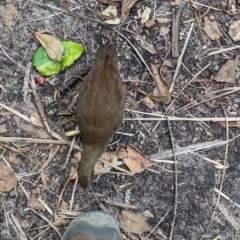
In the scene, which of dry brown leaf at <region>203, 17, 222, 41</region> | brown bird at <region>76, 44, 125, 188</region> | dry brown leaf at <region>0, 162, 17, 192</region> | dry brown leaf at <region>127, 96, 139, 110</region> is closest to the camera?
brown bird at <region>76, 44, 125, 188</region>

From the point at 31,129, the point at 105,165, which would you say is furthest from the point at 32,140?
the point at 105,165

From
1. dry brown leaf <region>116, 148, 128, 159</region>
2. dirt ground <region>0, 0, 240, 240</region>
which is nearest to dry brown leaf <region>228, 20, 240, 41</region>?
dirt ground <region>0, 0, 240, 240</region>

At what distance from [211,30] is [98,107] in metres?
1.25

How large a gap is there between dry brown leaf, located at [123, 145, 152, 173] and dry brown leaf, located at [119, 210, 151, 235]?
1.11 ft

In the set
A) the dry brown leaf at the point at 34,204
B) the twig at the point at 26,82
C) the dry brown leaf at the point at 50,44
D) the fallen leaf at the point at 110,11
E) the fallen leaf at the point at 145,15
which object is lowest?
the dry brown leaf at the point at 34,204

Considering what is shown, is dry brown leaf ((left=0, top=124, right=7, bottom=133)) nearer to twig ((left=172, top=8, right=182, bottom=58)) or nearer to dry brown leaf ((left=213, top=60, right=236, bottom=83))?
twig ((left=172, top=8, right=182, bottom=58))

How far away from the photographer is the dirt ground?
481 cm

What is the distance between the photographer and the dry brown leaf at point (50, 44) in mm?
4824

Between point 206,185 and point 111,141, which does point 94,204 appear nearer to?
point 111,141

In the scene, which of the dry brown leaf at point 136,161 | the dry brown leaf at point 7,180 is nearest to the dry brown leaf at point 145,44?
the dry brown leaf at point 136,161

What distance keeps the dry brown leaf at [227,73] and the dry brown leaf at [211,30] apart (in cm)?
22

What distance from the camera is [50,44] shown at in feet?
15.9

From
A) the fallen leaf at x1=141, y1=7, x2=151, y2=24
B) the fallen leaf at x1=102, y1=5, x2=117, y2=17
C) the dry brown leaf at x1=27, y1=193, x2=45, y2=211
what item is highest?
the fallen leaf at x1=102, y1=5, x2=117, y2=17

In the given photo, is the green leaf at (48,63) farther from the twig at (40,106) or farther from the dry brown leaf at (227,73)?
the dry brown leaf at (227,73)
